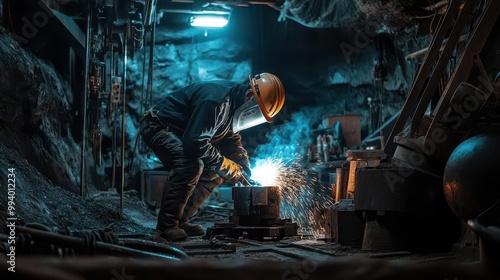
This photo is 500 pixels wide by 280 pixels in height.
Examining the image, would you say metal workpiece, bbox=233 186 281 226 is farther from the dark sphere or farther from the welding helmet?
the dark sphere

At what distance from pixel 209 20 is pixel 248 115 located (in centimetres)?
619

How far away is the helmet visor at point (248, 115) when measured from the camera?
5.89m

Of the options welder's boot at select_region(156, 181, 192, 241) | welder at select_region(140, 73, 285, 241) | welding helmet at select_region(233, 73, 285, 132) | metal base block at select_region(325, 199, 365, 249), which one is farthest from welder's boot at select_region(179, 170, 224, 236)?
metal base block at select_region(325, 199, 365, 249)

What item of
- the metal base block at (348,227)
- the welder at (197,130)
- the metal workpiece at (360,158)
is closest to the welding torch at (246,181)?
the welder at (197,130)

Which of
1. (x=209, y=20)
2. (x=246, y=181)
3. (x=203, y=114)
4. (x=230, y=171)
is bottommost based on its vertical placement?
(x=246, y=181)

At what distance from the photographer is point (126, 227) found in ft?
20.7

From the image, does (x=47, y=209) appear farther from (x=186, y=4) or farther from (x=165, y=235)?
(x=186, y=4)

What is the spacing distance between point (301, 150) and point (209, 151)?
7187mm

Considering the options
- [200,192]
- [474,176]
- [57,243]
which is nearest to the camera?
[57,243]

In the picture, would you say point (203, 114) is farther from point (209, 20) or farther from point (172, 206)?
point (209, 20)

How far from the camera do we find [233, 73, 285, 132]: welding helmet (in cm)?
576

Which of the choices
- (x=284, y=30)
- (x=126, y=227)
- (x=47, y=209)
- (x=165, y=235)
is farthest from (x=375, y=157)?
(x=284, y=30)

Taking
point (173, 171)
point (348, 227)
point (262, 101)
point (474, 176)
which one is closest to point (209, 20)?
point (262, 101)

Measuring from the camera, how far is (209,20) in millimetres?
11703
